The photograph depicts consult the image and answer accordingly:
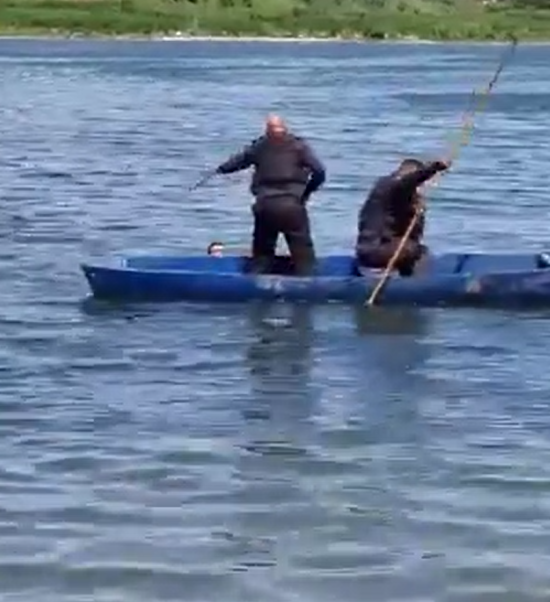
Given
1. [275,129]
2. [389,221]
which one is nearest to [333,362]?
[389,221]

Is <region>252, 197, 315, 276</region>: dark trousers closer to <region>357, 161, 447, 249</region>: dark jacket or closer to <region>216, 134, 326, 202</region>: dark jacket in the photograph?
<region>216, 134, 326, 202</region>: dark jacket

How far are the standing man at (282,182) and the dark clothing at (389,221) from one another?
0.60m

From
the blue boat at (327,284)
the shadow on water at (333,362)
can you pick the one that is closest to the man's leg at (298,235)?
the blue boat at (327,284)

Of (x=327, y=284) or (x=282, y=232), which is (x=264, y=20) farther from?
(x=327, y=284)

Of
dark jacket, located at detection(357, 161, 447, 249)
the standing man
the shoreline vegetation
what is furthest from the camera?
the shoreline vegetation

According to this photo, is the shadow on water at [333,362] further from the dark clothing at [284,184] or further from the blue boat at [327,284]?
the dark clothing at [284,184]

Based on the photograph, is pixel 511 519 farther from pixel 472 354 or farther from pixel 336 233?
pixel 336 233

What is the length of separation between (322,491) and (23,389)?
14.4 ft

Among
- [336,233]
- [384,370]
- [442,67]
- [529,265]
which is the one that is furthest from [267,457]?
[442,67]

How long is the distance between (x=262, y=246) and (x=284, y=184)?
879 millimetres

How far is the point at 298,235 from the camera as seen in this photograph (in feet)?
76.1

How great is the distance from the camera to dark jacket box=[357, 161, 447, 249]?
2269 centimetres

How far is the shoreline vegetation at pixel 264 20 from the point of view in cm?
13688

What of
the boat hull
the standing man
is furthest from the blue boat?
the standing man
